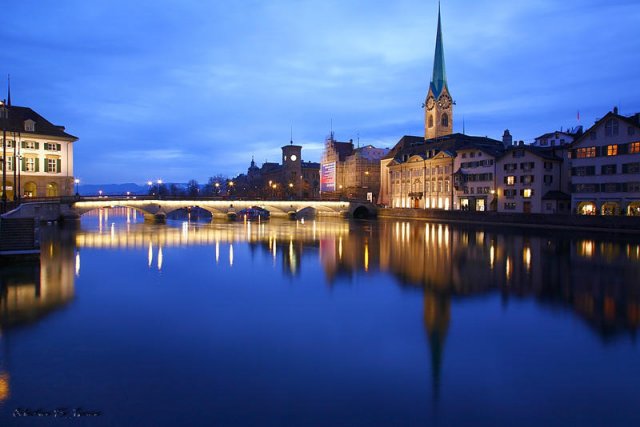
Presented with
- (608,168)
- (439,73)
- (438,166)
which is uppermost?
(439,73)

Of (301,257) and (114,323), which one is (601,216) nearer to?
(301,257)

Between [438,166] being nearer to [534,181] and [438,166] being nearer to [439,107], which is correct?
[534,181]

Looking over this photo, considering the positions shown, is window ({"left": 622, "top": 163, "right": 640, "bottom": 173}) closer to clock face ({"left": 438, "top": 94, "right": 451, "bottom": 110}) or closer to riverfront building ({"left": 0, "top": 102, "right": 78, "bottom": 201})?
clock face ({"left": 438, "top": 94, "right": 451, "bottom": 110})

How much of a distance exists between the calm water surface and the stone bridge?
33.0 meters

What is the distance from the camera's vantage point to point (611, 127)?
6016 cm

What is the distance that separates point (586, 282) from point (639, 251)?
1821 centimetres

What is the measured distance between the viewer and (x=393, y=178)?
10850 cm

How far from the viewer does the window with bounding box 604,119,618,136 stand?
59.6 metres

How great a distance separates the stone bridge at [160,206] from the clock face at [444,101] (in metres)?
35.3

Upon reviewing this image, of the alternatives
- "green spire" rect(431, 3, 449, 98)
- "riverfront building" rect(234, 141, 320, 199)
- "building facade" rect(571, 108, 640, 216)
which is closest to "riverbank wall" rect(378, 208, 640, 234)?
"building facade" rect(571, 108, 640, 216)

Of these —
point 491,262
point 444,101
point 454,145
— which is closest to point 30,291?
point 491,262

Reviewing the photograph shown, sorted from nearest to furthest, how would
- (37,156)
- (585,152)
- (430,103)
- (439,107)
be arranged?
1. (585,152)
2. (37,156)
3. (439,107)
4. (430,103)

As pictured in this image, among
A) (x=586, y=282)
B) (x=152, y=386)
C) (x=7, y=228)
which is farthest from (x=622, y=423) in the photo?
(x=7, y=228)

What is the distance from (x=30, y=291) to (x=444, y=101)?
4415 inches
